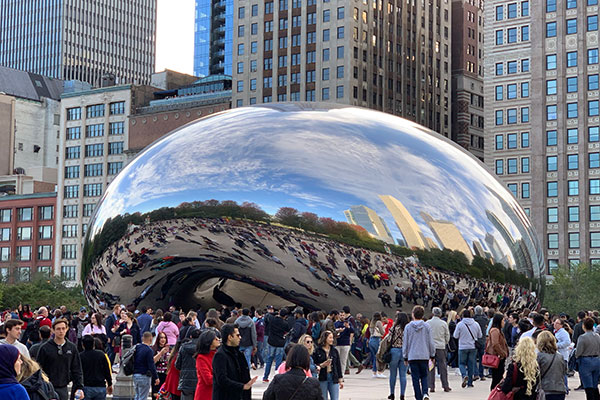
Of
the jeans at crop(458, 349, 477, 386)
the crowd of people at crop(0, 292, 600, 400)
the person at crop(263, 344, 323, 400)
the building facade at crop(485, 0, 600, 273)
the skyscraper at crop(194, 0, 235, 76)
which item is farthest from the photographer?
the skyscraper at crop(194, 0, 235, 76)

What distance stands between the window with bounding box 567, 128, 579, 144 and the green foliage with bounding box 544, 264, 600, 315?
Answer: 17.6 m

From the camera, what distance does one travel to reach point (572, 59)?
8350cm

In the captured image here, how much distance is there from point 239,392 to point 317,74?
88299 millimetres

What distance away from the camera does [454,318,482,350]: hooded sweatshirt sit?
1769 cm

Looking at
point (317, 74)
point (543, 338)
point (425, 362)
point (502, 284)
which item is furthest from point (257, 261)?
point (317, 74)

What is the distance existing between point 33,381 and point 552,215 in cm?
7930

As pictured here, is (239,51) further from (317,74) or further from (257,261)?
(257,261)

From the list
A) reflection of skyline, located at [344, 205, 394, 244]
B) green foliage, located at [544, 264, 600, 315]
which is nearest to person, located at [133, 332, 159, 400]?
reflection of skyline, located at [344, 205, 394, 244]

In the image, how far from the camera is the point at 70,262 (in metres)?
108

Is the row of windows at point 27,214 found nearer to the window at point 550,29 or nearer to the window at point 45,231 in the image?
the window at point 45,231

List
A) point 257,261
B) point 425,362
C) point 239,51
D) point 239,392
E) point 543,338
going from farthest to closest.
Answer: point 239,51, point 257,261, point 425,362, point 543,338, point 239,392

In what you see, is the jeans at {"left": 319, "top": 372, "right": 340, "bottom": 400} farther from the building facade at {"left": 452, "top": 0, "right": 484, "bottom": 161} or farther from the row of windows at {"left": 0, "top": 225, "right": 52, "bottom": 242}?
the row of windows at {"left": 0, "top": 225, "right": 52, "bottom": 242}

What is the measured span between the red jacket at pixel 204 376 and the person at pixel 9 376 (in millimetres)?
3412

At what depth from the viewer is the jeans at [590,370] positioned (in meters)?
14.6
